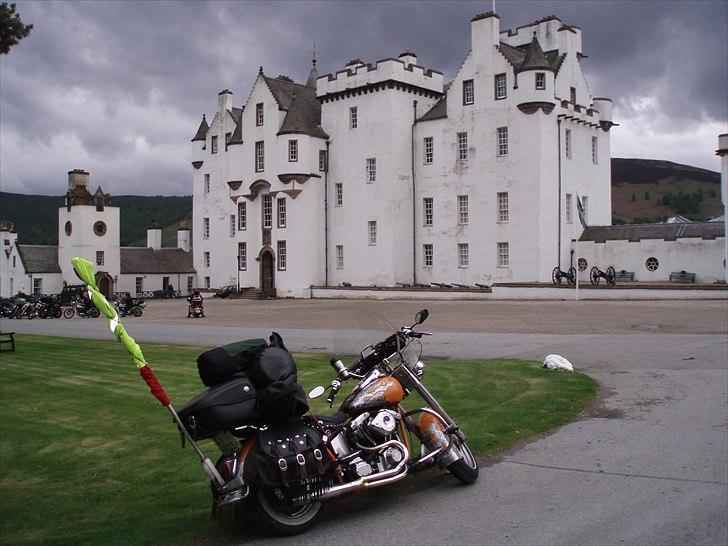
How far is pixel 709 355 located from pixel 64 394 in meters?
12.6

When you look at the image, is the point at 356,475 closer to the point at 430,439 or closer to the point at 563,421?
the point at 430,439

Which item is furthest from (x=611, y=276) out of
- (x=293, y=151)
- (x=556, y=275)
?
(x=293, y=151)

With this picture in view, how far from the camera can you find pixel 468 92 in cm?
4891

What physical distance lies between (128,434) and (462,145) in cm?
4178

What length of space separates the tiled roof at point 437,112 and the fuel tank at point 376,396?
45.1 meters

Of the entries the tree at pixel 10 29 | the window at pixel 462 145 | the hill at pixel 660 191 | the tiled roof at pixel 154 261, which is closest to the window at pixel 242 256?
the tiled roof at pixel 154 261

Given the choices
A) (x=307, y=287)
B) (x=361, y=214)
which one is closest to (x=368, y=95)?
(x=361, y=214)

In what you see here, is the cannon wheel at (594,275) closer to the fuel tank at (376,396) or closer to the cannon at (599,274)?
the cannon at (599,274)

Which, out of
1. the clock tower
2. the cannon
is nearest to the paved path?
the cannon

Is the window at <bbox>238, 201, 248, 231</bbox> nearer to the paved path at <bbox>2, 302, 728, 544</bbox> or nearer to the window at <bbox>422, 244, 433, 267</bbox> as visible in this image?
the window at <bbox>422, 244, 433, 267</bbox>

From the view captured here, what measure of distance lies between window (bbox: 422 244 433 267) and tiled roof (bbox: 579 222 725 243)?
997cm

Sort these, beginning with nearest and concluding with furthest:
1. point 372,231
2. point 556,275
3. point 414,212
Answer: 1. point 556,275
2. point 414,212
3. point 372,231

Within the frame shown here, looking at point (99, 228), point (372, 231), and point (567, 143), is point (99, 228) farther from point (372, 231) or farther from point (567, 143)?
point (567, 143)

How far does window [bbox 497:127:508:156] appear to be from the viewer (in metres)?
47.1
